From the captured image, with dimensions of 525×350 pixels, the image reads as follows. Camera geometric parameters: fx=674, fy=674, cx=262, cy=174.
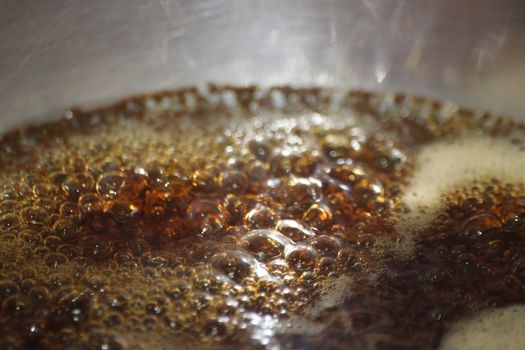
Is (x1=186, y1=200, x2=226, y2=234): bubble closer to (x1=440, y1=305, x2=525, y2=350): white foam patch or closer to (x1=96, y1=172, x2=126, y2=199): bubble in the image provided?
(x1=96, y1=172, x2=126, y2=199): bubble

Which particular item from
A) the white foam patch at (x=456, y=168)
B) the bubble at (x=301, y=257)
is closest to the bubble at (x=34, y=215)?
the bubble at (x=301, y=257)

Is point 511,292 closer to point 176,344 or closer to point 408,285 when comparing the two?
point 408,285

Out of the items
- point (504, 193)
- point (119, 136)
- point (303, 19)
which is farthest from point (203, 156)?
point (504, 193)

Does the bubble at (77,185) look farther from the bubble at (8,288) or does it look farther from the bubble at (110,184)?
the bubble at (8,288)

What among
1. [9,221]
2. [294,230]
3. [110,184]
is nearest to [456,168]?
[294,230]

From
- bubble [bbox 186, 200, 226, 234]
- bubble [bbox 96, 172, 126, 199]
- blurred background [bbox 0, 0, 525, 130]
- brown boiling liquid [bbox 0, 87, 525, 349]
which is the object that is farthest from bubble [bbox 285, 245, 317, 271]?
blurred background [bbox 0, 0, 525, 130]

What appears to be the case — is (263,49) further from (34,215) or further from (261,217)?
(34,215)
